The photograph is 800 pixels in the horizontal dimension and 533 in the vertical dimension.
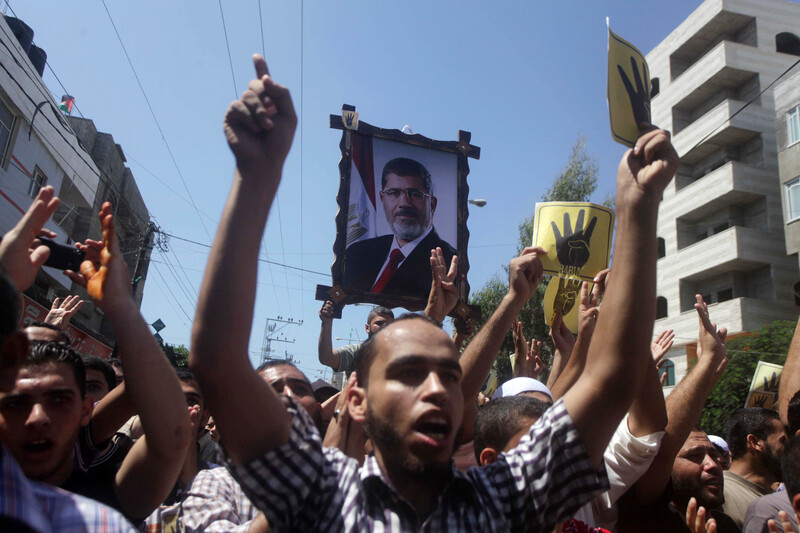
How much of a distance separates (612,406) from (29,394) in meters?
1.84

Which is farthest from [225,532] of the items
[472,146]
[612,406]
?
[472,146]

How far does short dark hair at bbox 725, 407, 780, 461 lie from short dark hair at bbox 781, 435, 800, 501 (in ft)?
6.00

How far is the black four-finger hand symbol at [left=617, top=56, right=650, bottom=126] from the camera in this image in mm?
2186

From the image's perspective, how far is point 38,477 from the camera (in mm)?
1950

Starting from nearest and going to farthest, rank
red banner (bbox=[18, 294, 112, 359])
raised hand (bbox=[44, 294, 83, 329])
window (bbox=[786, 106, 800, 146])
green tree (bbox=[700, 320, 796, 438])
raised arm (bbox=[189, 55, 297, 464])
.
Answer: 1. raised arm (bbox=[189, 55, 297, 464])
2. raised hand (bbox=[44, 294, 83, 329])
3. red banner (bbox=[18, 294, 112, 359])
4. green tree (bbox=[700, 320, 796, 438])
5. window (bbox=[786, 106, 800, 146])

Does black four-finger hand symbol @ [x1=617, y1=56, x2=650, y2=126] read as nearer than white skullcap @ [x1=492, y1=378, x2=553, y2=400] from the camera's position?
Yes

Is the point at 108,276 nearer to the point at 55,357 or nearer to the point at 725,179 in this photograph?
the point at 55,357

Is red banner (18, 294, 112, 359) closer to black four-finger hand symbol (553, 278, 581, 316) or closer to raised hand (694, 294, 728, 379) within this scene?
black four-finger hand symbol (553, 278, 581, 316)

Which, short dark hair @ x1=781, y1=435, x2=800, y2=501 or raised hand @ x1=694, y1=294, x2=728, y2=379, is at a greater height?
raised hand @ x1=694, y1=294, x2=728, y2=379

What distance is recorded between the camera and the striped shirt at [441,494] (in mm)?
1479

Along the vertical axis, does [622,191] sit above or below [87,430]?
above

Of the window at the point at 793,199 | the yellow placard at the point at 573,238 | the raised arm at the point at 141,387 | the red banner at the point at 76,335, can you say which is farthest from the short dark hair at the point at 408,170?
the window at the point at 793,199

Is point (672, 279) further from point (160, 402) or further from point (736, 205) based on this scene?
point (160, 402)

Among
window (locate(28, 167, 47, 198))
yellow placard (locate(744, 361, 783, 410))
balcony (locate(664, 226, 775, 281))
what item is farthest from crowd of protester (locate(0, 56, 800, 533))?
balcony (locate(664, 226, 775, 281))
